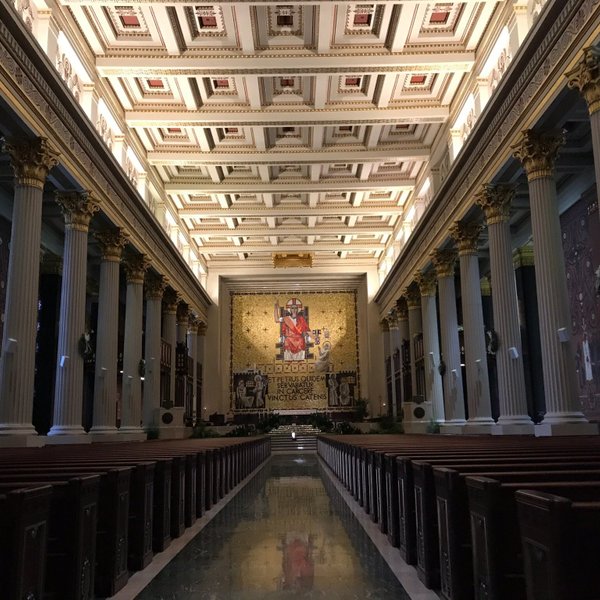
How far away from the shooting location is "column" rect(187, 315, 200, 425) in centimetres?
2644

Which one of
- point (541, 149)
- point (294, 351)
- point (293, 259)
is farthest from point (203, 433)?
point (541, 149)

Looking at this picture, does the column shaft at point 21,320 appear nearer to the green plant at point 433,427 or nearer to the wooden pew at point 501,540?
the wooden pew at point 501,540

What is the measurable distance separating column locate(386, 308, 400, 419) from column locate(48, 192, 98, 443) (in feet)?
51.0

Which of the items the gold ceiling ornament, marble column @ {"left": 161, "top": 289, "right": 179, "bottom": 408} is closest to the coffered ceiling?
marble column @ {"left": 161, "top": 289, "right": 179, "bottom": 408}

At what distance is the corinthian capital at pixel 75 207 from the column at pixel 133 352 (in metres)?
4.46

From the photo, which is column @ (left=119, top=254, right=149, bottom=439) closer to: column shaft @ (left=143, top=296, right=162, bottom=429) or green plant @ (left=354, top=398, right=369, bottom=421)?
column shaft @ (left=143, top=296, right=162, bottom=429)

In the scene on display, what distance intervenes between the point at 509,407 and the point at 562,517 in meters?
10.6

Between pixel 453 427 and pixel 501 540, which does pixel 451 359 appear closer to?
pixel 453 427

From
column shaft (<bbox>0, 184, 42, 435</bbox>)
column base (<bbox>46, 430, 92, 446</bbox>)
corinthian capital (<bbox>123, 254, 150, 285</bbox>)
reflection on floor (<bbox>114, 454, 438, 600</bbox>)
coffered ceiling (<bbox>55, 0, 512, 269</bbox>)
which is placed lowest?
reflection on floor (<bbox>114, 454, 438, 600</bbox>)

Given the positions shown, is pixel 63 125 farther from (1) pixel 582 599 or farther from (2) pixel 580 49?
(1) pixel 582 599

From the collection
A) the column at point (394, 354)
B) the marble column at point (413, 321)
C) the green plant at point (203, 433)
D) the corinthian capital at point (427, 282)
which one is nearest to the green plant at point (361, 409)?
the column at point (394, 354)

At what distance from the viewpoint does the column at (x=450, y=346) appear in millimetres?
16078

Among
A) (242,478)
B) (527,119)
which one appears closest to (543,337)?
(527,119)

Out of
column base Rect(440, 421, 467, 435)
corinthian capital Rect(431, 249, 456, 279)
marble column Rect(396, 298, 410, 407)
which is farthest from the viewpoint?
marble column Rect(396, 298, 410, 407)
